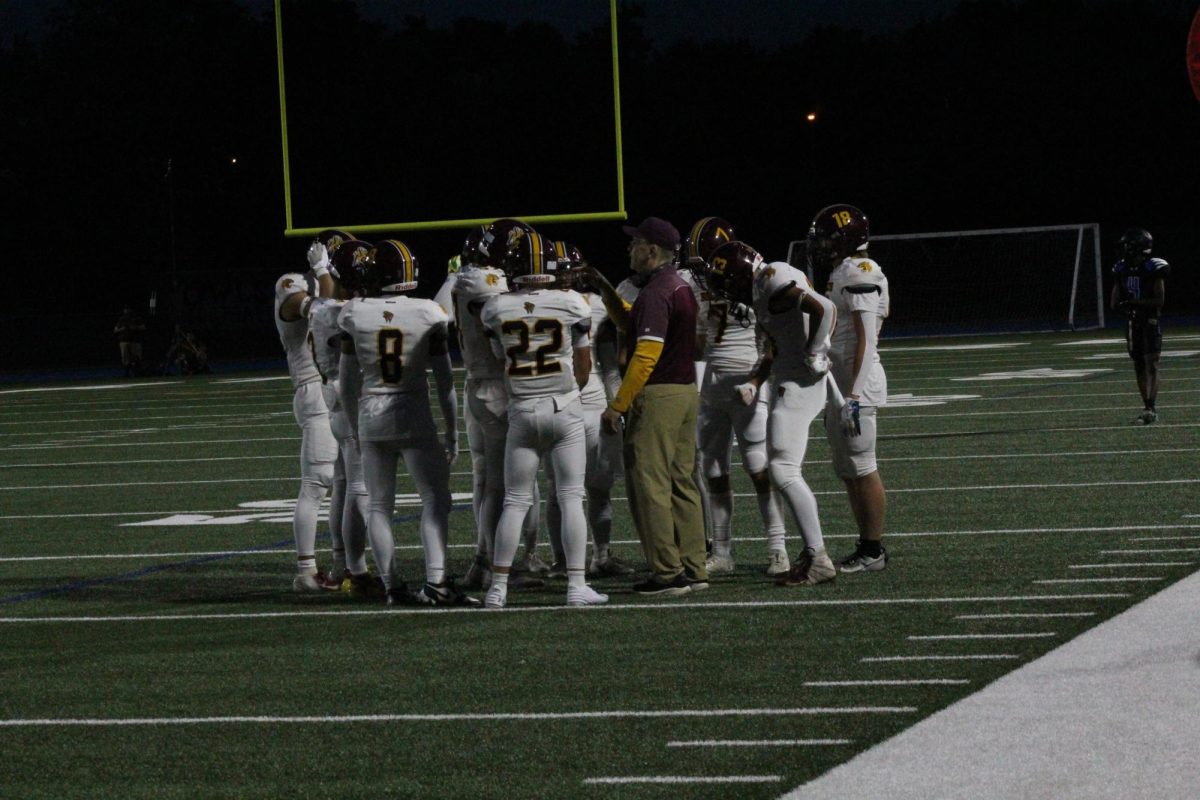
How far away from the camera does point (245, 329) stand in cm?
4600

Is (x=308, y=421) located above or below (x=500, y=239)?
below

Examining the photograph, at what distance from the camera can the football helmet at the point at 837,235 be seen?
922 centimetres

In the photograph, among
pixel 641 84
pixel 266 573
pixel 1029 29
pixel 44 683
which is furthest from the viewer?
pixel 1029 29

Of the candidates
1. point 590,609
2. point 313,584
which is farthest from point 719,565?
point 313,584

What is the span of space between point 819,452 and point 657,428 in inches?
284

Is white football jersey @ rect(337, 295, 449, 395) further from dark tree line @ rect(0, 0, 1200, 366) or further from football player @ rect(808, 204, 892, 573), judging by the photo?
dark tree line @ rect(0, 0, 1200, 366)

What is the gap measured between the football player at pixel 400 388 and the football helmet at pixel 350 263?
0.03 m

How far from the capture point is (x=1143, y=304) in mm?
17062

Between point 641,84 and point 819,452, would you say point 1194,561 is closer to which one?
point 819,452

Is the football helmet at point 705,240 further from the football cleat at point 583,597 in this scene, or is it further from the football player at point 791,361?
the football cleat at point 583,597

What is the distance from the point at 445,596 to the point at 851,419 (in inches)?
80.4

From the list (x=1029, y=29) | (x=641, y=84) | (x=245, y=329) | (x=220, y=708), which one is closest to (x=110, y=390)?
(x=245, y=329)

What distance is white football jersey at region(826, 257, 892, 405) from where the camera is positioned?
916cm

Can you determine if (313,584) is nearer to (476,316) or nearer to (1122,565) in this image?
(476,316)
